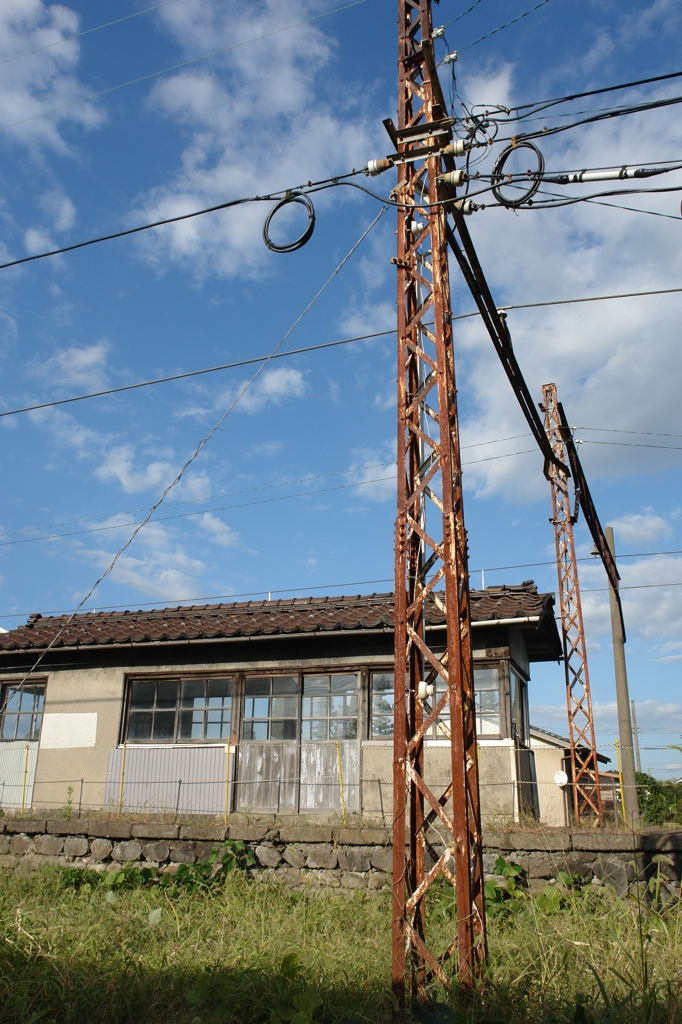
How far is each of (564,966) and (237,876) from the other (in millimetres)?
5385

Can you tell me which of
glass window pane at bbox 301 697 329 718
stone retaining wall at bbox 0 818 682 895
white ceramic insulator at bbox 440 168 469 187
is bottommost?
stone retaining wall at bbox 0 818 682 895

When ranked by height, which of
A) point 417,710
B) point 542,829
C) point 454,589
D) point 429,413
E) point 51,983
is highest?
point 429,413

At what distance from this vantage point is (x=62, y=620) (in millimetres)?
16922

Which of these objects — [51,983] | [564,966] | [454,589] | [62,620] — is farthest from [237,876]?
[62,620]

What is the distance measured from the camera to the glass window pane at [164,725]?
13.0 m

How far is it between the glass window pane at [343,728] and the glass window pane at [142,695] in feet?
10.8

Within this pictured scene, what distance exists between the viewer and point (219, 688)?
13.1 m

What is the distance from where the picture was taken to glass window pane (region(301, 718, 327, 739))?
1230cm

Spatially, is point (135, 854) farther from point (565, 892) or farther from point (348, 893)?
point (565, 892)

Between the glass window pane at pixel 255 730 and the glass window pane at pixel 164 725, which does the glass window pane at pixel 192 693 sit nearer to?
the glass window pane at pixel 164 725

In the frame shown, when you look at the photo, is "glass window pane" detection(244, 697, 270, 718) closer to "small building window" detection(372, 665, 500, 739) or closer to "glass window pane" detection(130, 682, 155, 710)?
"glass window pane" detection(130, 682, 155, 710)

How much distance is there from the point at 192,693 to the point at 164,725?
697 mm

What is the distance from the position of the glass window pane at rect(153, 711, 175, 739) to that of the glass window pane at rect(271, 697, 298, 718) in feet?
5.89

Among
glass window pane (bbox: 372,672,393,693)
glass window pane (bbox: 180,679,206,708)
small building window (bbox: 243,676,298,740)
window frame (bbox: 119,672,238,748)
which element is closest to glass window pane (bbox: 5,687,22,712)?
window frame (bbox: 119,672,238,748)
